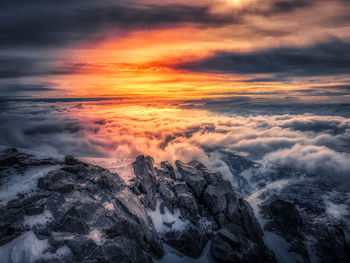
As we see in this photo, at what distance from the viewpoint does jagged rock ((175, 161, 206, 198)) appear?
50031 millimetres

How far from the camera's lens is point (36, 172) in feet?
103

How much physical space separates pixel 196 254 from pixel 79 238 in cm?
2418

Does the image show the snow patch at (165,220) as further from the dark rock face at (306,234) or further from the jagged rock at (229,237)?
the dark rock face at (306,234)

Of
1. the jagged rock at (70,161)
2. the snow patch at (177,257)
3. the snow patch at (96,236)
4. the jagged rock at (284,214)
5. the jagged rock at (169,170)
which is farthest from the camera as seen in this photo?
the jagged rock at (284,214)

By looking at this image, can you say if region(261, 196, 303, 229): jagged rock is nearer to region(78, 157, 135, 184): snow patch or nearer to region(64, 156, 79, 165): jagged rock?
region(78, 157, 135, 184): snow patch

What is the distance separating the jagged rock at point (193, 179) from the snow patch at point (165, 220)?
981 cm

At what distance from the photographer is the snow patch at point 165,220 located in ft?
128

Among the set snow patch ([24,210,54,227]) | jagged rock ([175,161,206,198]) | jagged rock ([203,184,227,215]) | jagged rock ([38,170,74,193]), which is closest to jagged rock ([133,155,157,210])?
jagged rock ([175,161,206,198])

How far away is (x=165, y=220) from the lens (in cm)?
3984

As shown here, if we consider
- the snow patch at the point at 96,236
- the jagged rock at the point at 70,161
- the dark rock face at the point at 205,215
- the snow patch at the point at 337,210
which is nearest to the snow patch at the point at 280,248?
the dark rock face at the point at 205,215

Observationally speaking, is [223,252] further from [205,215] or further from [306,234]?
[306,234]

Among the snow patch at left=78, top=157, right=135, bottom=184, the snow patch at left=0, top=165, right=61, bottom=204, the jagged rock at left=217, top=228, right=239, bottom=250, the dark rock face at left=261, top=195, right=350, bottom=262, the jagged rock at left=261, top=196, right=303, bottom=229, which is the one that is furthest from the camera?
the jagged rock at left=261, top=196, right=303, bottom=229

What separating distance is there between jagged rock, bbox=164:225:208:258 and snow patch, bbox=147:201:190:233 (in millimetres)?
1182

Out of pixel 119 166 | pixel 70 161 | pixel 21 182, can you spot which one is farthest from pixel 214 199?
pixel 21 182
